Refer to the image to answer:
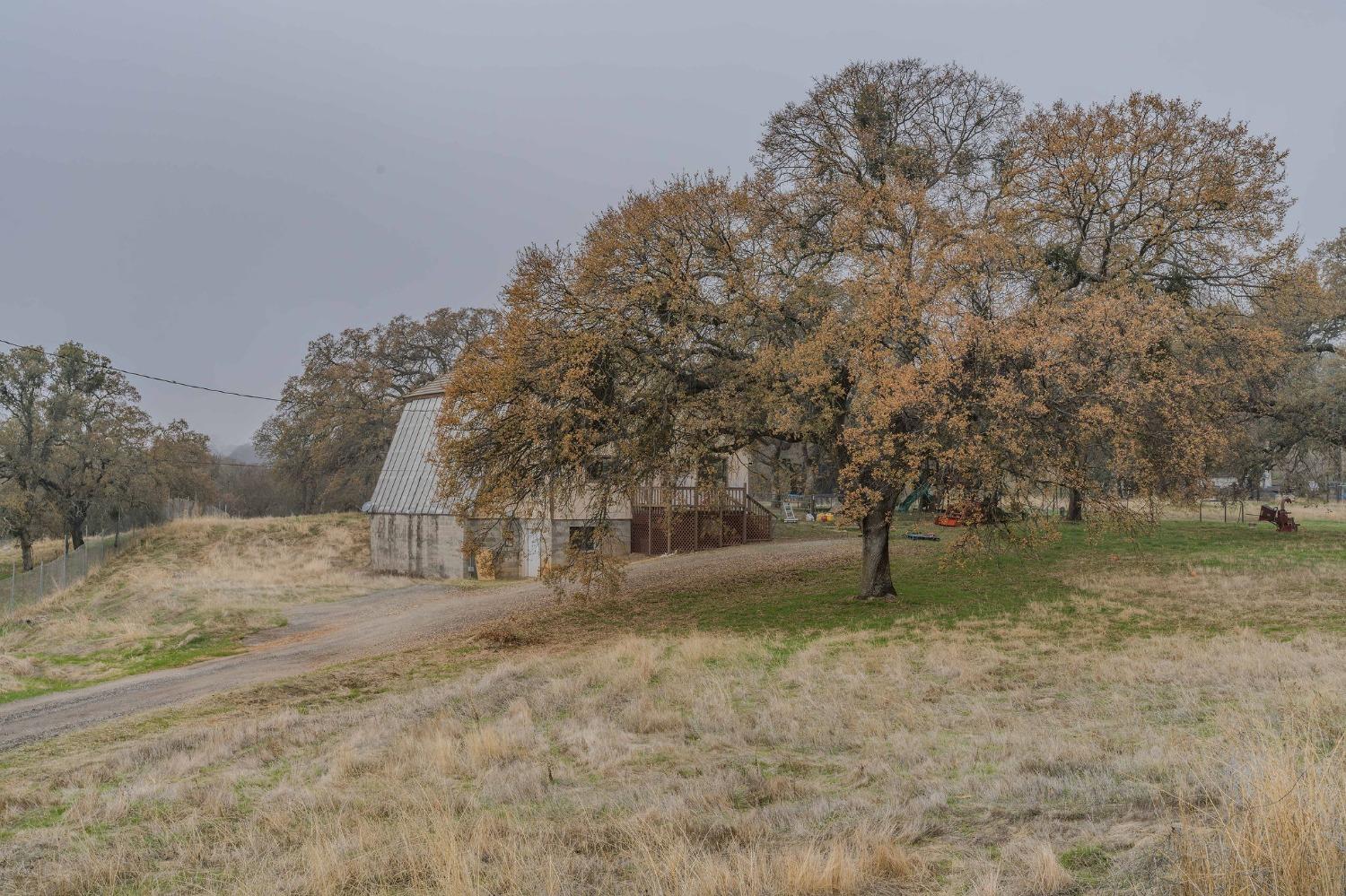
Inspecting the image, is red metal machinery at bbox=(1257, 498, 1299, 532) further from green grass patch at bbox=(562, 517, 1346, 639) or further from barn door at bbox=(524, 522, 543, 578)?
barn door at bbox=(524, 522, 543, 578)

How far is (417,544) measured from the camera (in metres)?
33.4

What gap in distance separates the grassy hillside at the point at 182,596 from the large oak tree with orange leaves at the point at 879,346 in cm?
857

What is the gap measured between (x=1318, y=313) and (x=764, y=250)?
15.2m

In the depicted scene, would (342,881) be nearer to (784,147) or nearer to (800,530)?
(784,147)

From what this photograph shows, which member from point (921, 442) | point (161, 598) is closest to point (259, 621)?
point (161, 598)

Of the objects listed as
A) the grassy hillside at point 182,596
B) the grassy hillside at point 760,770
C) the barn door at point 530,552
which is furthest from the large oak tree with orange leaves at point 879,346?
the barn door at point 530,552

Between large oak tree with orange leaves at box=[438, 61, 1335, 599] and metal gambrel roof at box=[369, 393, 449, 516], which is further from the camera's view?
metal gambrel roof at box=[369, 393, 449, 516]

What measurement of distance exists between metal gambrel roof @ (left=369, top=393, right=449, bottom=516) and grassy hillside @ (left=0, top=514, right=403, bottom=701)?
292cm

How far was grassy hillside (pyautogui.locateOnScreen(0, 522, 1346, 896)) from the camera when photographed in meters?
5.05

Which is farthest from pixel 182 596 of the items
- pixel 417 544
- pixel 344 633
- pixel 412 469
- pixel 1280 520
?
pixel 1280 520

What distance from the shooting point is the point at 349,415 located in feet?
166

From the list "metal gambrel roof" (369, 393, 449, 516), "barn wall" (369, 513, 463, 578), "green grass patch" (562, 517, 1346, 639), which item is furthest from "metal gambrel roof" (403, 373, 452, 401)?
"green grass patch" (562, 517, 1346, 639)

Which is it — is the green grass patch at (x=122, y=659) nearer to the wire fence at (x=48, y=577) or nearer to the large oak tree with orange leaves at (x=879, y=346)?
the large oak tree with orange leaves at (x=879, y=346)

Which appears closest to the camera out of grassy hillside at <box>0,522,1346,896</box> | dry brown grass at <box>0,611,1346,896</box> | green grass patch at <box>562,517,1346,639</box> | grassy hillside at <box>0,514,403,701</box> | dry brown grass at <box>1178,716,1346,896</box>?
dry brown grass at <box>1178,716,1346,896</box>
